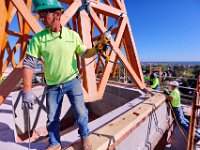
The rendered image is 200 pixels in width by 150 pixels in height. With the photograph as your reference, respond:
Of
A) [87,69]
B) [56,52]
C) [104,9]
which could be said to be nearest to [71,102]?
[56,52]

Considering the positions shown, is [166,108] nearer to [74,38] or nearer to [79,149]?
[79,149]

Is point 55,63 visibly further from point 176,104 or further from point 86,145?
point 176,104

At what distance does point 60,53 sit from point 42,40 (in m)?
0.26

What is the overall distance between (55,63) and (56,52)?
0.45 ft

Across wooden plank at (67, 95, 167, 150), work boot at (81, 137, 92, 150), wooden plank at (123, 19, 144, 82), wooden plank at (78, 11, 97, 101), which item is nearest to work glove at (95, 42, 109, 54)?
work boot at (81, 137, 92, 150)

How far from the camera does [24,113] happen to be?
13.2 feet

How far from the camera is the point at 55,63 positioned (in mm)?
2268

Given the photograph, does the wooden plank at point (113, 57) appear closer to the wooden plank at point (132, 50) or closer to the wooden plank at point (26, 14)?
the wooden plank at point (132, 50)

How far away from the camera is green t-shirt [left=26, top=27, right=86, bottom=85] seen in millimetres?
2197

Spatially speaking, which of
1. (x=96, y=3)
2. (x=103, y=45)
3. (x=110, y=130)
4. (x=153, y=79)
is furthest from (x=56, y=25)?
(x=153, y=79)

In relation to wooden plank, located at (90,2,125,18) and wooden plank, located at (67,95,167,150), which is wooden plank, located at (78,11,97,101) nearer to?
wooden plank, located at (90,2,125,18)

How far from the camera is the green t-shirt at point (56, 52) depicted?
7.21ft

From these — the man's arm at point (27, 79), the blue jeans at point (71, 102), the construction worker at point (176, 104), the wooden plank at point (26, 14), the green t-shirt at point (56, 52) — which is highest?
the wooden plank at point (26, 14)

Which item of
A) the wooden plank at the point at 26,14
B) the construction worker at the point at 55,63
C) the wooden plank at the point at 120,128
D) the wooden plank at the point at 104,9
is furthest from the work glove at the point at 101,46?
the wooden plank at the point at 104,9
